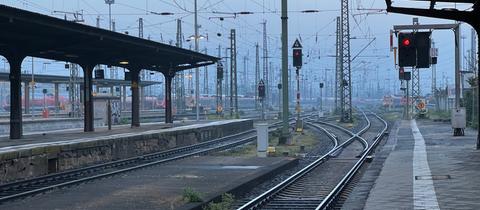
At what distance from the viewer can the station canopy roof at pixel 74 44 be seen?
66.6 feet

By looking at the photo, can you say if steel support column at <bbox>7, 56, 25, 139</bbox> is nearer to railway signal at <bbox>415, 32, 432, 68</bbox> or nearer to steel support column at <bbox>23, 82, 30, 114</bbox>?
railway signal at <bbox>415, 32, 432, 68</bbox>

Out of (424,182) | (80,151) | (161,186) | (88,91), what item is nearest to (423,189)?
(424,182)

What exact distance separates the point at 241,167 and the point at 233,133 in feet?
85.2

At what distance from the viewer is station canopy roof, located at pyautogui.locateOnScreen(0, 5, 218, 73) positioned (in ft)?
66.6

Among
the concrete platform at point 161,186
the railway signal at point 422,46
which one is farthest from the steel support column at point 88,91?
the railway signal at point 422,46

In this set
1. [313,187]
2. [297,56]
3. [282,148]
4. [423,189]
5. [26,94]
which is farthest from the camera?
[26,94]

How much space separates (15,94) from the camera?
2473cm

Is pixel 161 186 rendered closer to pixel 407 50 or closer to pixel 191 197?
pixel 191 197

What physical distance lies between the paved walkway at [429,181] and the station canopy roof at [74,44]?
1043 centimetres

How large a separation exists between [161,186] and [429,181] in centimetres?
557

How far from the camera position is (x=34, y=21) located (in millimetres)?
19984

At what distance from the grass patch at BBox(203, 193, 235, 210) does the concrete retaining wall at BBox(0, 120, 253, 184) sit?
689 cm

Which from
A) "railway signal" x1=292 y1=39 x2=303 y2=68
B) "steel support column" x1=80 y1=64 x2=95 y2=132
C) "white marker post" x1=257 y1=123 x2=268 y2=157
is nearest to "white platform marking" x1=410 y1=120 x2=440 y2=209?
"white marker post" x1=257 y1=123 x2=268 y2=157

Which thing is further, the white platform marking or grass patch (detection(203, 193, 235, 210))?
grass patch (detection(203, 193, 235, 210))
